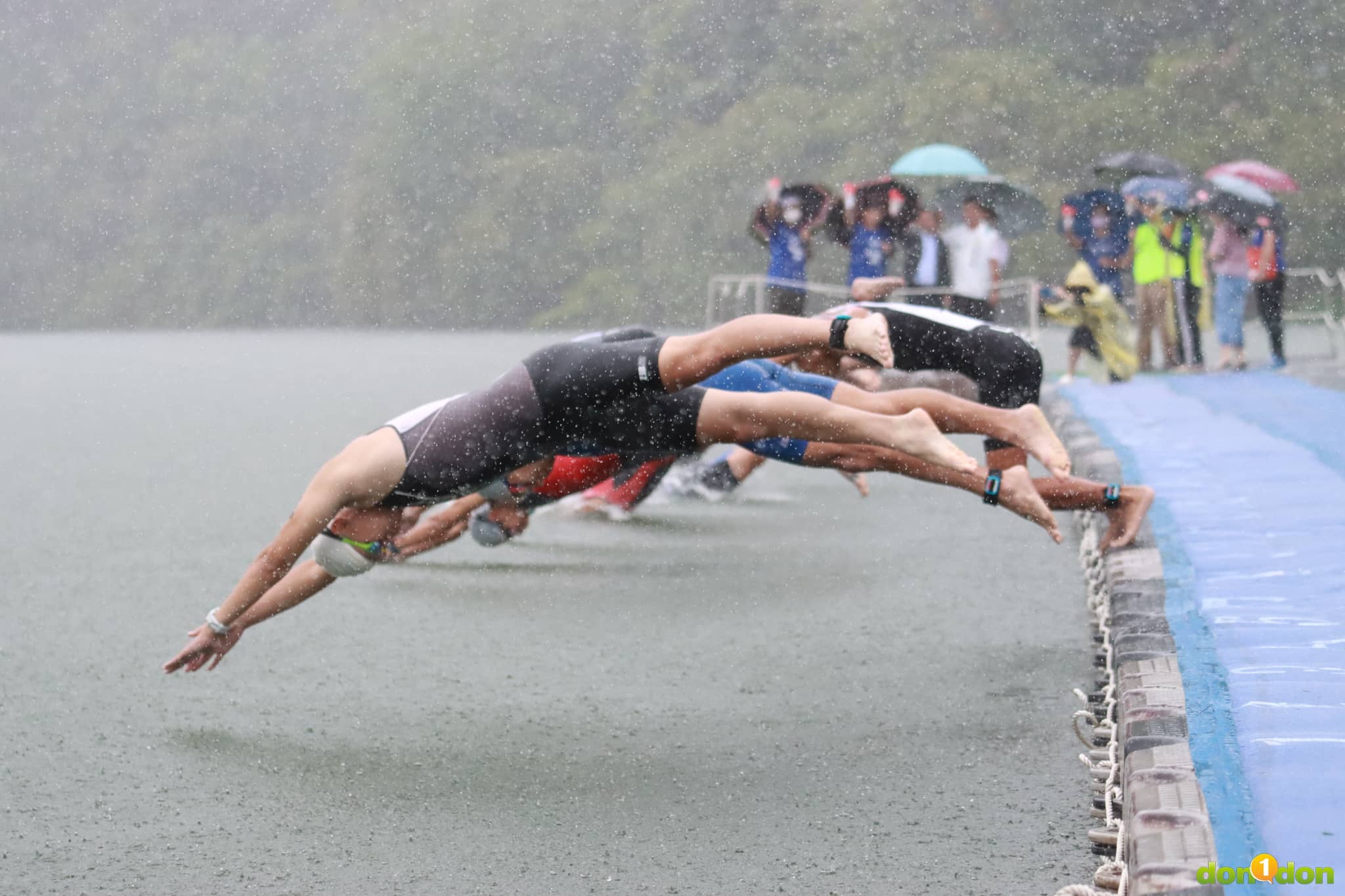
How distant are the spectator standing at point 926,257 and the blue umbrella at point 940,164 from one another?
331 cm

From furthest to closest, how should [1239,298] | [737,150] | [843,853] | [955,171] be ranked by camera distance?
[737,150] < [955,171] < [1239,298] < [843,853]

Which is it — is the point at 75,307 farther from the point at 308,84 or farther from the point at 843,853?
the point at 843,853

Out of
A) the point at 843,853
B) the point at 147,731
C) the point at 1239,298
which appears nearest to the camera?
the point at 843,853

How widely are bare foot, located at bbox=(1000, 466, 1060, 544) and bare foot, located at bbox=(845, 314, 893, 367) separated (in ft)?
2.63

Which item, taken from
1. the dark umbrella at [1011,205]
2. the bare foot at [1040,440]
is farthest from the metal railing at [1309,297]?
the bare foot at [1040,440]

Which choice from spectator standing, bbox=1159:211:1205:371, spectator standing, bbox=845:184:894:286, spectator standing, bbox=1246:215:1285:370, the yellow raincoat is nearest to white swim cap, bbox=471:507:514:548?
the yellow raincoat

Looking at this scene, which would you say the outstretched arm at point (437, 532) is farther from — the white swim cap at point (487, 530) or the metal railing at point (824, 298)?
the metal railing at point (824, 298)

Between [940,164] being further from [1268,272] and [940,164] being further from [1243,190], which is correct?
[1268,272]

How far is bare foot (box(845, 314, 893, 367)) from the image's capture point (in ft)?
18.3

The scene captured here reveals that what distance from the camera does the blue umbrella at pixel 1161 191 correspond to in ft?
63.5

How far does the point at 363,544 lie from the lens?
619 centimetres

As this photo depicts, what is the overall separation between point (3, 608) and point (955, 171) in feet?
53.4

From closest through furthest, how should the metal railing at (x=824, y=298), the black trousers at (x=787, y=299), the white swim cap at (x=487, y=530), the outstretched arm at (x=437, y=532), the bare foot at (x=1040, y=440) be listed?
the bare foot at (x=1040, y=440) → the white swim cap at (x=487, y=530) → the outstretched arm at (x=437, y=532) → the black trousers at (x=787, y=299) → the metal railing at (x=824, y=298)

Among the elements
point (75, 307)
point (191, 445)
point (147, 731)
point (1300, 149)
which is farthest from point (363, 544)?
point (75, 307)
